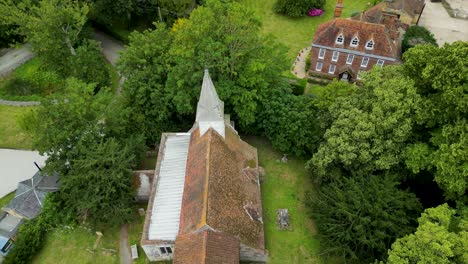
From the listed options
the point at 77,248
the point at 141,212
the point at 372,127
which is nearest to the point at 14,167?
the point at 77,248

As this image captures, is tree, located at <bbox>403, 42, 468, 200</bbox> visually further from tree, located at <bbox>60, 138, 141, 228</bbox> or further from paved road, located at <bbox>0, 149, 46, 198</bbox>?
paved road, located at <bbox>0, 149, 46, 198</bbox>

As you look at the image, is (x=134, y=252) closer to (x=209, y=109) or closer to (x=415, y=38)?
(x=209, y=109)

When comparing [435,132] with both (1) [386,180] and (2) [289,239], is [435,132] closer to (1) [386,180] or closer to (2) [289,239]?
(1) [386,180]

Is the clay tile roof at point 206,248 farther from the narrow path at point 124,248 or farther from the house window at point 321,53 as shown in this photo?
the house window at point 321,53

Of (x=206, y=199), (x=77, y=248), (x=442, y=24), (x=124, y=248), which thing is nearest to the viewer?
(x=206, y=199)

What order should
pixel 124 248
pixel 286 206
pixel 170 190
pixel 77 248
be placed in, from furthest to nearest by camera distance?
pixel 286 206
pixel 77 248
pixel 124 248
pixel 170 190

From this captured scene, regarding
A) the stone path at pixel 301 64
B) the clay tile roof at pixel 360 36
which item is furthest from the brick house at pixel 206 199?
the clay tile roof at pixel 360 36

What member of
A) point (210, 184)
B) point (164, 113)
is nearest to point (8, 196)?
point (164, 113)
